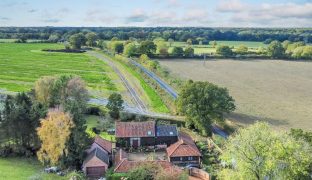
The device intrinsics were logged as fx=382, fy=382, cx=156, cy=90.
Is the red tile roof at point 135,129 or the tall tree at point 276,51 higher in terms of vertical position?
the tall tree at point 276,51

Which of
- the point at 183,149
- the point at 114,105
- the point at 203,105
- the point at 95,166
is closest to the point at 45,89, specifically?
the point at 114,105

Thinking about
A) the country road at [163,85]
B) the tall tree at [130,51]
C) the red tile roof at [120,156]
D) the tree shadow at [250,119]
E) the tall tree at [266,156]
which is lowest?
the red tile roof at [120,156]

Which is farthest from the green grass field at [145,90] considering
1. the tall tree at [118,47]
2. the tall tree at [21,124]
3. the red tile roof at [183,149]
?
the tall tree at [118,47]

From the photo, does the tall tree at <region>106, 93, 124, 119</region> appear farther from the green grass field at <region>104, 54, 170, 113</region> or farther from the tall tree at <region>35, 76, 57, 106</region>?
the tall tree at <region>35, 76, 57, 106</region>

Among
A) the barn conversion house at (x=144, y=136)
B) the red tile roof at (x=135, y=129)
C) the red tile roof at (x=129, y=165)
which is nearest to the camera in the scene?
the red tile roof at (x=129, y=165)

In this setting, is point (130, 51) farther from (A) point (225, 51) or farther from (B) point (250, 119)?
(B) point (250, 119)

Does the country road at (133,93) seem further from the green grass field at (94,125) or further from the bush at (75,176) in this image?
the bush at (75,176)

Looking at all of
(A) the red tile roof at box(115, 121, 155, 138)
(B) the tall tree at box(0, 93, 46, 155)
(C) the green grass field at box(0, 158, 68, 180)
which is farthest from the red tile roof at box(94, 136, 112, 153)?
(B) the tall tree at box(0, 93, 46, 155)
